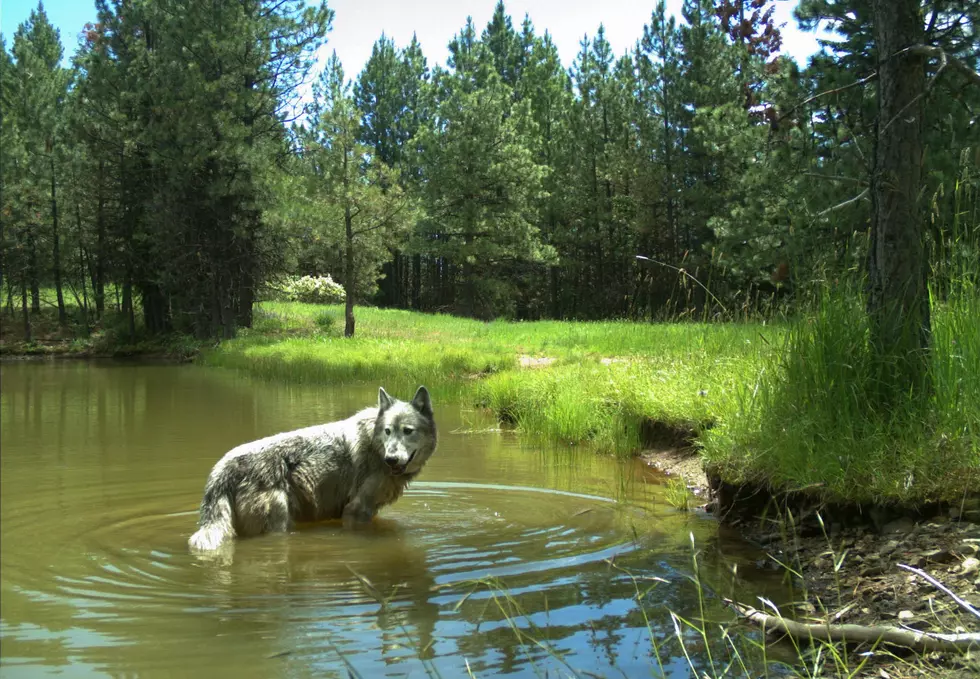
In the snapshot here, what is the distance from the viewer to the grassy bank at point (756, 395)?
5168 mm

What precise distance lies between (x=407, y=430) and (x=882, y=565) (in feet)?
12.9

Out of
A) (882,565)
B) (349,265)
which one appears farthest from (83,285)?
(882,565)

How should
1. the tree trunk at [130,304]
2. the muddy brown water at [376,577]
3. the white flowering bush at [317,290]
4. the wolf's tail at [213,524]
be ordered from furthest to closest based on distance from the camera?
the white flowering bush at [317,290] → the tree trunk at [130,304] → the wolf's tail at [213,524] → the muddy brown water at [376,577]

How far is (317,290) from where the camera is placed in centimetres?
4888

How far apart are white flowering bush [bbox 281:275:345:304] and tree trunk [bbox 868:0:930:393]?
44.3 metres

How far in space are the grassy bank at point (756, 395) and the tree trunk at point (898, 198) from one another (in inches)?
6.5

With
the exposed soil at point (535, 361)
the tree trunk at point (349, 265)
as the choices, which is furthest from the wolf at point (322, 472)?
the tree trunk at point (349, 265)

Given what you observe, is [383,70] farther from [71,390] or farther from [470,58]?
[71,390]

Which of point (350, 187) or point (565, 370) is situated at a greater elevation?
point (350, 187)

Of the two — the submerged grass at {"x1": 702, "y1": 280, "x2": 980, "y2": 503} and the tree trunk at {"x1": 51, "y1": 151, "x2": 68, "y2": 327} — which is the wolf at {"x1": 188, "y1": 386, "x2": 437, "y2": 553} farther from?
the tree trunk at {"x1": 51, "y1": 151, "x2": 68, "y2": 327}

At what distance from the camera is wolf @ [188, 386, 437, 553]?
637cm

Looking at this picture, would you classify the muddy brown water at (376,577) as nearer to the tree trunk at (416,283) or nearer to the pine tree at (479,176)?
the pine tree at (479,176)

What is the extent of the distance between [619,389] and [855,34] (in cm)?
1363

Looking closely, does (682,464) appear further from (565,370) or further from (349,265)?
(349,265)
